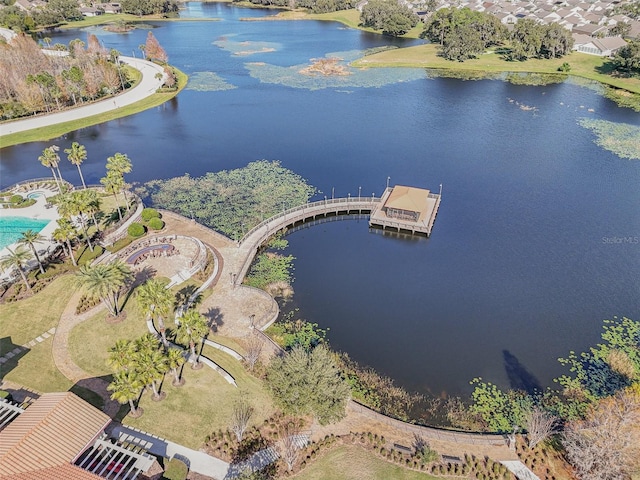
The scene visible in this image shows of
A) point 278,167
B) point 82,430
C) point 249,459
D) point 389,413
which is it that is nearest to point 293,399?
point 249,459

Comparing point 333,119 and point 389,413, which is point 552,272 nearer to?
point 389,413

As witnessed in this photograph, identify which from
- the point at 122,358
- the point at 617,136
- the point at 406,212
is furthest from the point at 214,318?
the point at 617,136

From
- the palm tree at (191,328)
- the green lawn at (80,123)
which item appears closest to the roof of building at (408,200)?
the palm tree at (191,328)

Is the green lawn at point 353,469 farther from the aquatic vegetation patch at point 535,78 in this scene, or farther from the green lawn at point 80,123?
the aquatic vegetation patch at point 535,78

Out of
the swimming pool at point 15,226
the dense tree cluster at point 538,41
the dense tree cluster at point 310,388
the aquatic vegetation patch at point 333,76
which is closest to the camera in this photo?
the dense tree cluster at point 310,388

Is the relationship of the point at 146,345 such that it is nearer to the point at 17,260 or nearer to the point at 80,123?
the point at 17,260

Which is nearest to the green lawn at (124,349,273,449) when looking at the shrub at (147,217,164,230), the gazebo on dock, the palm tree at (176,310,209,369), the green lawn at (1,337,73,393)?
the palm tree at (176,310,209,369)

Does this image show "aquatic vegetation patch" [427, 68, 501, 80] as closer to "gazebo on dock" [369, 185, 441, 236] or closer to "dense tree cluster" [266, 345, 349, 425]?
"gazebo on dock" [369, 185, 441, 236]
